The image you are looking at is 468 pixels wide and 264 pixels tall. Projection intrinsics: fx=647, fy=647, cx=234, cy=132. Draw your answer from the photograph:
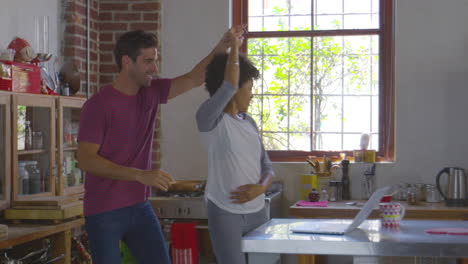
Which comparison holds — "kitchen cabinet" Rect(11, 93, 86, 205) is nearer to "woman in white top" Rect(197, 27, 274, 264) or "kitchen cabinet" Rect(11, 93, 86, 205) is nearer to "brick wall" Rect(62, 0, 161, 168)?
"brick wall" Rect(62, 0, 161, 168)

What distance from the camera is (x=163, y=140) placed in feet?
17.3

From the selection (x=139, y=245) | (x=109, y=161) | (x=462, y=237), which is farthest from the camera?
(x=139, y=245)

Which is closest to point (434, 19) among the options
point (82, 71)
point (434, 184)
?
point (434, 184)

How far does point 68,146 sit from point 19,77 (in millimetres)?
678

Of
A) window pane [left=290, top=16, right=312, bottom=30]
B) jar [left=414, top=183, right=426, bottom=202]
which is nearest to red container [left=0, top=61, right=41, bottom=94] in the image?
window pane [left=290, top=16, right=312, bottom=30]

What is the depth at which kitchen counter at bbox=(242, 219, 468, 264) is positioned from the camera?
7.12 ft

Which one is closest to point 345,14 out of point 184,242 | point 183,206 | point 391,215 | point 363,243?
point 183,206

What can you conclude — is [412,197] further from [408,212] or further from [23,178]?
[23,178]

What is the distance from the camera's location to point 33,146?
3.94 metres

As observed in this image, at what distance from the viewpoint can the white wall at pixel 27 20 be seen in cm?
404

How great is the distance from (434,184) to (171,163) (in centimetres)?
205

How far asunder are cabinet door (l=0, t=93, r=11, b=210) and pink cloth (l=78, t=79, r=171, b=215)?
Result: 1.06 m

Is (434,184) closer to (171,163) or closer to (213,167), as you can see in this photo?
(171,163)

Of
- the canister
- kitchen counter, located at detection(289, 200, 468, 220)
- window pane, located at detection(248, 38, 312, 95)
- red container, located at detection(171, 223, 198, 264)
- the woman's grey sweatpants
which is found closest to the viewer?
the woman's grey sweatpants
